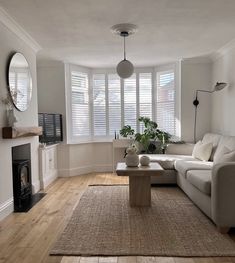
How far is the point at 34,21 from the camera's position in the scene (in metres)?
3.59

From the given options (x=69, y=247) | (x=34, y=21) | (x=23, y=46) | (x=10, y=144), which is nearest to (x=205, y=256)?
(x=69, y=247)

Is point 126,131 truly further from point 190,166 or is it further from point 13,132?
point 13,132

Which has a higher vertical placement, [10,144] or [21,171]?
[10,144]

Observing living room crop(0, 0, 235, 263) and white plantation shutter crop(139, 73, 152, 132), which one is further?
white plantation shutter crop(139, 73, 152, 132)

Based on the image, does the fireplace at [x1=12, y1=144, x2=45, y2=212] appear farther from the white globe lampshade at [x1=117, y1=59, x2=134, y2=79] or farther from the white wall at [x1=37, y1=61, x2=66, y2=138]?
the white globe lampshade at [x1=117, y1=59, x2=134, y2=79]

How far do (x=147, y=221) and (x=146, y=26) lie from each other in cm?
260

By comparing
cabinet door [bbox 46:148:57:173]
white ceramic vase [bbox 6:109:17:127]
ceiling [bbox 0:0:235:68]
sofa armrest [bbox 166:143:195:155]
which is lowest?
cabinet door [bbox 46:148:57:173]

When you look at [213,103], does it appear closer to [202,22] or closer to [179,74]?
[179,74]

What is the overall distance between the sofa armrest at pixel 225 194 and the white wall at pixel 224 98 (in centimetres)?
216

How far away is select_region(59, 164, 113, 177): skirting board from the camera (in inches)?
244

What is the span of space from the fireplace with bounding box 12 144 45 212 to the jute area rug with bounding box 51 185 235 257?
31.9 inches

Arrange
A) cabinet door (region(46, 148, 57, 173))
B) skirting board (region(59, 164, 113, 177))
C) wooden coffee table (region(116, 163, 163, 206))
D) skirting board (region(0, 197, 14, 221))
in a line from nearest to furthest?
skirting board (region(0, 197, 14, 221)) < wooden coffee table (region(116, 163, 163, 206)) < cabinet door (region(46, 148, 57, 173)) < skirting board (region(59, 164, 113, 177))

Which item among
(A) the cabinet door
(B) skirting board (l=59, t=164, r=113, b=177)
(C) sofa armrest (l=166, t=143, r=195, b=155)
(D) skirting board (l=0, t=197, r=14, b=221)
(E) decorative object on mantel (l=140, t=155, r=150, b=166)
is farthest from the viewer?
(B) skirting board (l=59, t=164, r=113, b=177)

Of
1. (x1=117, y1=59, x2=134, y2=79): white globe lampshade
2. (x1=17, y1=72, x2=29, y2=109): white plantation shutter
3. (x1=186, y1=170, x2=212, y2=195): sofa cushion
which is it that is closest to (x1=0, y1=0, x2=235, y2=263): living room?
(x1=17, y1=72, x2=29, y2=109): white plantation shutter
